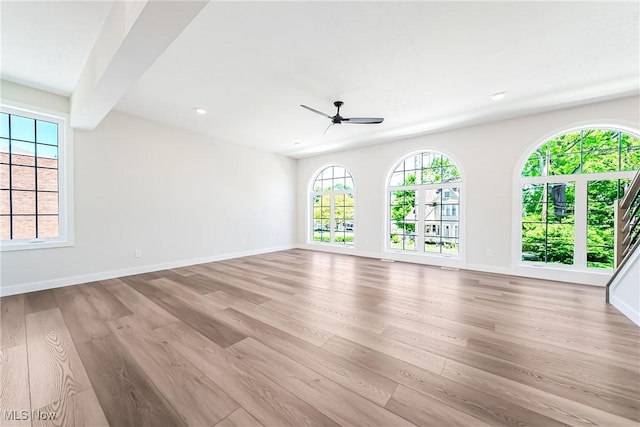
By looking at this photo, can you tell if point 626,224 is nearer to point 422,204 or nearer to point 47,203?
point 422,204

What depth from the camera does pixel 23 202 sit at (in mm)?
3318

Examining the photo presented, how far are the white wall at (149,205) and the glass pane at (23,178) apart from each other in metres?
0.46

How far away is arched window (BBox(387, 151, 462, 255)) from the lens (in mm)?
5004

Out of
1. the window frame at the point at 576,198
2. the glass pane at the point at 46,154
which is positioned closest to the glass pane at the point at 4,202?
the glass pane at the point at 46,154

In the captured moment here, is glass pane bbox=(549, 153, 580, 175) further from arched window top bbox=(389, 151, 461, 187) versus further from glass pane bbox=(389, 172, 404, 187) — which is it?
glass pane bbox=(389, 172, 404, 187)

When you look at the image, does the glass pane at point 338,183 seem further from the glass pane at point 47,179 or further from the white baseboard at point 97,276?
the glass pane at point 47,179

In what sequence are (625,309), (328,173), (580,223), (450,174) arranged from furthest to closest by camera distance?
(328,173) → (450,174) → (580,223) → (625,309)

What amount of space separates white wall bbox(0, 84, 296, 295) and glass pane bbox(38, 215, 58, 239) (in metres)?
0.28

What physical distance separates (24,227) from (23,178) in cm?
69

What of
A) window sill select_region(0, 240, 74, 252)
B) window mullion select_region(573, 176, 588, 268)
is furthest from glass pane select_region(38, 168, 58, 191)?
window mullion select_region(573, 176, 588, 268)

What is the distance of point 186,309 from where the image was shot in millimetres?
2684

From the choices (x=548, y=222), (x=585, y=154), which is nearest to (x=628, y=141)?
(x=585, y=154)

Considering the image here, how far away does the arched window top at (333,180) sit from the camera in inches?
262

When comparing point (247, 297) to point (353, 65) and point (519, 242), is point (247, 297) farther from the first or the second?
point (519, 242)
